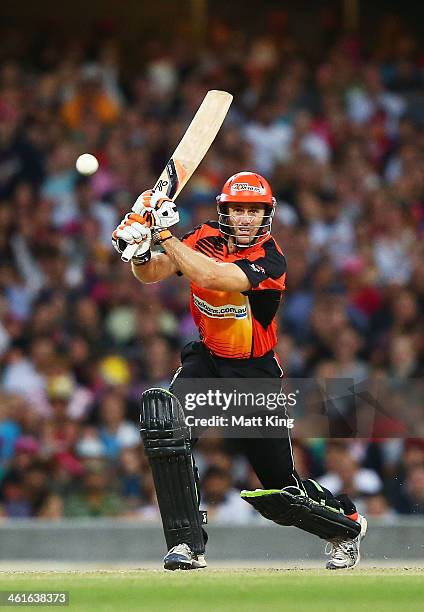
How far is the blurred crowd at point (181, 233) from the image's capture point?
375 inches

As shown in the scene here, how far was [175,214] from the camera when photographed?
6148mm

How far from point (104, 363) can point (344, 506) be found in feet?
13.4

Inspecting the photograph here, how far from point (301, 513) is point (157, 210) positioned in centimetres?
163

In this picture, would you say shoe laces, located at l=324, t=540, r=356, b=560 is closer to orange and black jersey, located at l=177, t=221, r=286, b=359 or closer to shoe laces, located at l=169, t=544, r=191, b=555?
shoe laces, located at l=169, t=544, r=191, b=555

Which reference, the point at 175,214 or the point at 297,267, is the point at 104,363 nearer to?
the point at 297,267

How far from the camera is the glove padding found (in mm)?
6129

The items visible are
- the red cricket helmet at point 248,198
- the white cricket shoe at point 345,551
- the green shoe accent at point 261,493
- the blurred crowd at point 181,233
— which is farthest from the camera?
the blurred crowd at point 181,233

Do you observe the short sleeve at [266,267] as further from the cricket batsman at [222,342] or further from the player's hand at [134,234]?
the player's hand at [134,234]

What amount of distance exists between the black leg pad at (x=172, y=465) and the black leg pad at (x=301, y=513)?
0.96ft

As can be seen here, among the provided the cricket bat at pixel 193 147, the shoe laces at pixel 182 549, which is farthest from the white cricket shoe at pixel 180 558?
the cricket bat at pixel 193 147

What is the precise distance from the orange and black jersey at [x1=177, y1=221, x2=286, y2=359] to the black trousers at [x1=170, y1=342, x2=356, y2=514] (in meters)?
0.05

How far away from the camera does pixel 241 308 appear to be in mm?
6410

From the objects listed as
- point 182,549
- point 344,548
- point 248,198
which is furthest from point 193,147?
point 344,548

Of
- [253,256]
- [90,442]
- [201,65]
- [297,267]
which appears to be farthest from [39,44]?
Result: [253,256]
